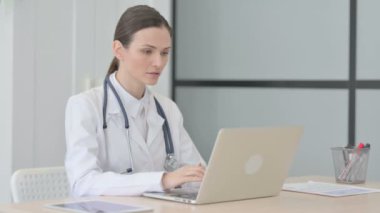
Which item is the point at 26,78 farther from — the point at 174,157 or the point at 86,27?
the point at 174,157

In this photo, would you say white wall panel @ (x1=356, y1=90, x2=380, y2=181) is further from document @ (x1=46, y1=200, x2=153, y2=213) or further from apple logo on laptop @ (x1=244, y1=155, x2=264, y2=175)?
document @ (x1=46, y1=200, x2=153, y2=213)

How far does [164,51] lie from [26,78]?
3.92 ft

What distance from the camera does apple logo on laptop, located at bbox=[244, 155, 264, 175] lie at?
1940mm

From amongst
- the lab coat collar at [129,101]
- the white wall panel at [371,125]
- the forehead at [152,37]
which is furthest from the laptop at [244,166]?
the white wall panel at [371,125]

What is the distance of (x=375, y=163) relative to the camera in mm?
3006

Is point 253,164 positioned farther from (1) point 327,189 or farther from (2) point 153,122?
(2) point 153,122

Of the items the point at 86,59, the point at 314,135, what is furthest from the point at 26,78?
the point at 314,135

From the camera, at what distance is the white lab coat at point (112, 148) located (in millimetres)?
2029

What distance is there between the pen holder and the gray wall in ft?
1.80

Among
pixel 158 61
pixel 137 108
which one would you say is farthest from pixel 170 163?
pixel 158 61

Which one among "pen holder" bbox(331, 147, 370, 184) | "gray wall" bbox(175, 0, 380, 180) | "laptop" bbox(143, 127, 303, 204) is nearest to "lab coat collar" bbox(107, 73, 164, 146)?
"laptop" bbox(143, 127, 303, 204)

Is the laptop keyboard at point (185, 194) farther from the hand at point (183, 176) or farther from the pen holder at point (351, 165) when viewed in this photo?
the pen holder at point (351, 165)

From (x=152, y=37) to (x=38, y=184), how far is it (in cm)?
61

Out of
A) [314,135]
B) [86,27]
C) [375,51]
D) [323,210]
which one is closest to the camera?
[323,210]
